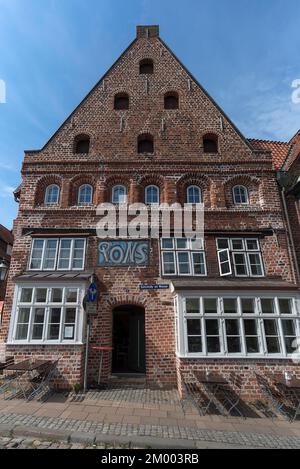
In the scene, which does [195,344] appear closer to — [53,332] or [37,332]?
[53,332]

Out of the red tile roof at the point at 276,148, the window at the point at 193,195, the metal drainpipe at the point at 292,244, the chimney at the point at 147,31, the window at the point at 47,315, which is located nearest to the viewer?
the window at the point at 47,315

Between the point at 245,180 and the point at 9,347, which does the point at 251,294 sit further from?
the point at 9,347

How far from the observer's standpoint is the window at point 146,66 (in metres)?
14.1

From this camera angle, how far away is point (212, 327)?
827 cm

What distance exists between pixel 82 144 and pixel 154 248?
20.6 feet

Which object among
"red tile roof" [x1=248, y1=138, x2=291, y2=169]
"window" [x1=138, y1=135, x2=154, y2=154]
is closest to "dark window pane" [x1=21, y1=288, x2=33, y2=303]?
"window" [x1=138, y1=135, x2=154, y2=154]

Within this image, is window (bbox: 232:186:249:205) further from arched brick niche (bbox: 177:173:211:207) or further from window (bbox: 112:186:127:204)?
window (bbox: 112:186:127:204)

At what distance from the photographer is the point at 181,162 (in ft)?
37.9

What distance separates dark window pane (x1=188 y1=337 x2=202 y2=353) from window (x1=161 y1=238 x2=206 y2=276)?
8.09 feet

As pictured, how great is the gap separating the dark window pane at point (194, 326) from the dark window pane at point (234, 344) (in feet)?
3.19

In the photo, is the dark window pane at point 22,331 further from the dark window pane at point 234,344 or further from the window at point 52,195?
the dark window pane at point 234,344

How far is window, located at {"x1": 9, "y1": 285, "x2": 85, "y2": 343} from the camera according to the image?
339 inches

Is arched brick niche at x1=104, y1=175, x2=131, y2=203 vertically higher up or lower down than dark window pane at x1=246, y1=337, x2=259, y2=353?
higher up

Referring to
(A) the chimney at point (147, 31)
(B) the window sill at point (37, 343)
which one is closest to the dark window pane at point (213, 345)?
(B) the window sill at point (37, 343)
